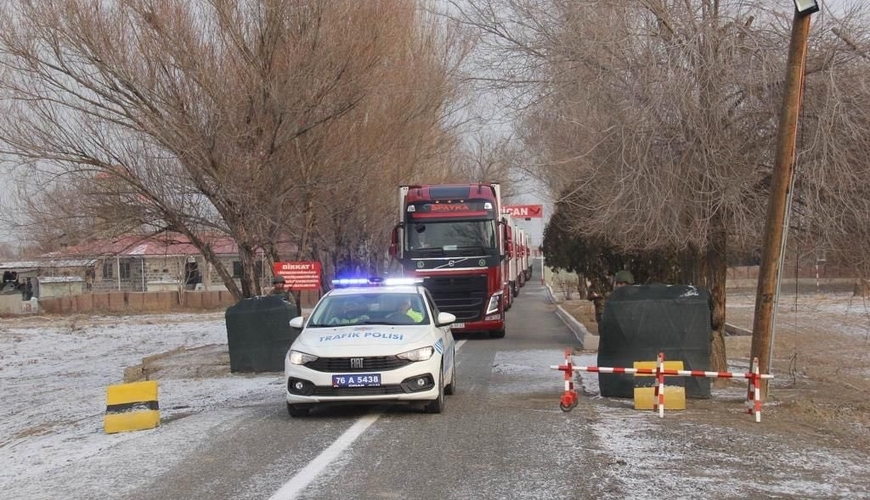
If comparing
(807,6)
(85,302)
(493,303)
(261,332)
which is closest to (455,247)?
(493,303)

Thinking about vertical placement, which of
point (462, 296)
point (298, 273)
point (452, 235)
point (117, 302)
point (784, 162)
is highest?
point (784, 162)

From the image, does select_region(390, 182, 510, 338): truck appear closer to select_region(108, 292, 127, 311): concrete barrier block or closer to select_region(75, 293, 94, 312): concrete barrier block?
select_region(108, 292, 127, 311): concrete barrier block

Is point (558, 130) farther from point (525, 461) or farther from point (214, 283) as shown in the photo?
point (214, 283)

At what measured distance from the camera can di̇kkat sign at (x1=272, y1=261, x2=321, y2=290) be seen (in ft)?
65.7

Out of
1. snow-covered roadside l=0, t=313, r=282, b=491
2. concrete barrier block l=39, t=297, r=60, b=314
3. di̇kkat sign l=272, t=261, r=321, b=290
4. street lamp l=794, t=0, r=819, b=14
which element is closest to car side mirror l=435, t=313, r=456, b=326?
snow-covered roadside l=0, t=313, r=282, b=491

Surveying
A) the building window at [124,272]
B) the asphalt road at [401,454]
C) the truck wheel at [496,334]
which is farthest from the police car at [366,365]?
the building window at [124,272]

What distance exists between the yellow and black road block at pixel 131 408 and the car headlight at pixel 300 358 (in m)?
1.62

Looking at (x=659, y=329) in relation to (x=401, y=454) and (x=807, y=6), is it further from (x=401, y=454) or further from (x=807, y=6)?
(x=401, y=454)

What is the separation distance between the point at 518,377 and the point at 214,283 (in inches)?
2304

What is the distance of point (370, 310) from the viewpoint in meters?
12.0

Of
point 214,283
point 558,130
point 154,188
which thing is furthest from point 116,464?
point 214,283

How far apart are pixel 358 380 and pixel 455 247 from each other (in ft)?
42.6

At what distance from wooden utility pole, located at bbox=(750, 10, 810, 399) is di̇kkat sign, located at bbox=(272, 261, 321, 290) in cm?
1080

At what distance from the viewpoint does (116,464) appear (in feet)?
27.7
